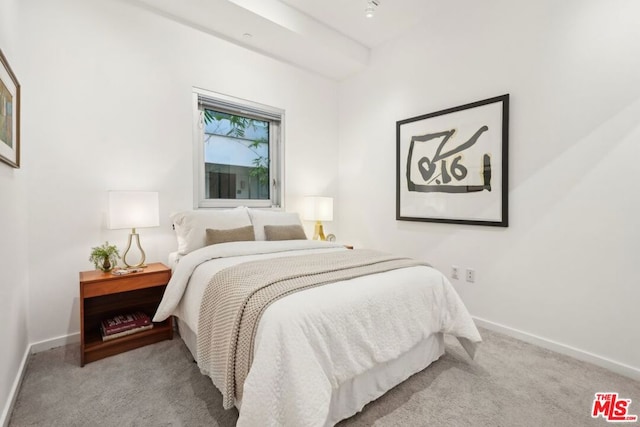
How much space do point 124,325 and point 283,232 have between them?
1457 mm

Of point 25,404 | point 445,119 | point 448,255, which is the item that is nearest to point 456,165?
point 445,119

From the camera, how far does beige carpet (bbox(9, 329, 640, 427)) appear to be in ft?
5.08

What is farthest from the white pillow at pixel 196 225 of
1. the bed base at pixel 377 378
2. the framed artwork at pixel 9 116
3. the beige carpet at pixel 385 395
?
the framed artwork at pixel 9 116

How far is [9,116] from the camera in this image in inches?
68.3

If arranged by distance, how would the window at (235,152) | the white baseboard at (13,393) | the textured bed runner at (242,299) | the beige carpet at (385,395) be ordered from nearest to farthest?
the textured bed runner at (242,299)
the white baseboard at (13,393)
the beige carpet at (385,395)
the window at (235,152)

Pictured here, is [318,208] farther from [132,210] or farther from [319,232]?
[132,210]

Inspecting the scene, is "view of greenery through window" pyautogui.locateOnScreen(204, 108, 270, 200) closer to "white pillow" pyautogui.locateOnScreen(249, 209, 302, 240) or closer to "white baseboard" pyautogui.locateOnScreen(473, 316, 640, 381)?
"white pillow" pyautogui.locateOnScreen(249, 209, 302, 240)

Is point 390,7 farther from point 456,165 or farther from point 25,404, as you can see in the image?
point 25,404

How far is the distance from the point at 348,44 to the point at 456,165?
192cm

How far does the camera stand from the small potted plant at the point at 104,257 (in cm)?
224

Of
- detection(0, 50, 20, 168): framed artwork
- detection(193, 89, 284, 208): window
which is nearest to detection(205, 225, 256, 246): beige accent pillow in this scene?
detection(193, 89, 284, 208): window

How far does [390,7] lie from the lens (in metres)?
3.03

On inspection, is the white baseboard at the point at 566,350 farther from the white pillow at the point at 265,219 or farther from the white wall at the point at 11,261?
the white wall at the point at 11,261

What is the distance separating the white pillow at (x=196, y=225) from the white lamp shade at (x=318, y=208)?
3.54 ft
